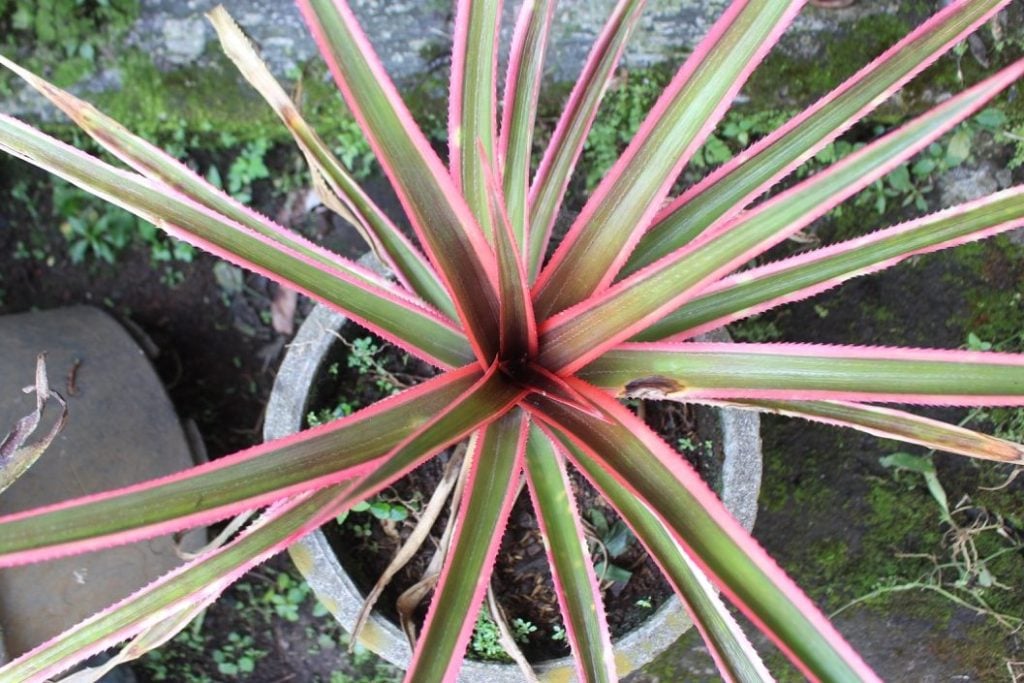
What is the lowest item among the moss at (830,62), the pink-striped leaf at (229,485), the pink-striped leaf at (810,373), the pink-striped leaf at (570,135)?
the pink-striped leaf at (810,373)

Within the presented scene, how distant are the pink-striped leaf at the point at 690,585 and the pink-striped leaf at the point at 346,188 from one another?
0.29 m

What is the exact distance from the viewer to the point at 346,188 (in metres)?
1.04

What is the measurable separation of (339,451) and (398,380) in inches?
23.2

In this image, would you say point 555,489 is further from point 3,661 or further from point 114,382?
point 114,382

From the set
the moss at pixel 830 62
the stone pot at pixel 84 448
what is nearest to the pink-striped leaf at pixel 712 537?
the stone pot at pixel 84 448

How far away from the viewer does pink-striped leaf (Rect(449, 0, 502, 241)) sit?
917 millimetres

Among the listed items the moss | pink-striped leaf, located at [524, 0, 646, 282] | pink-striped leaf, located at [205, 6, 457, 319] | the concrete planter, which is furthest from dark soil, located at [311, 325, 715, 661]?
the moss

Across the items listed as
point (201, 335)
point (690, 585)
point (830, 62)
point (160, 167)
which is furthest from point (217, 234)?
point (830, 62)

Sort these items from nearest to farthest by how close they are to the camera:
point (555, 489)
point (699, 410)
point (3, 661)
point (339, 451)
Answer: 1. point (339, 451)
2. point (555, 489)
3. point (3, 661)
4. point (699, 410)

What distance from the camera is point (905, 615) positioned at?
1.70 m

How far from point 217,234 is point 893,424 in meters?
0.85

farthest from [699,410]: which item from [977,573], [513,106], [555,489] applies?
[977,573]

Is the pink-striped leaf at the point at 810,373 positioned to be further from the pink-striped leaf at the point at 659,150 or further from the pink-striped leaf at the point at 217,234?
the pink-striped leaf at the point at 217,234

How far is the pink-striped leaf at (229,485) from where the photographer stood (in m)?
0.66
